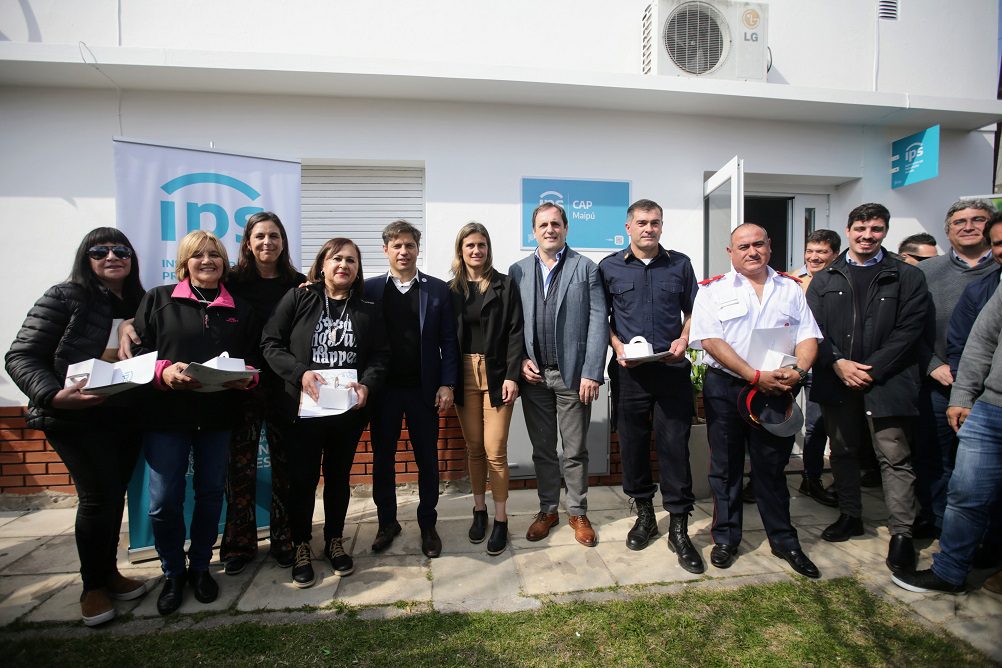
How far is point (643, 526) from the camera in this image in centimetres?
327

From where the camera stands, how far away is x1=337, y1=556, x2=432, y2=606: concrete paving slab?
2.67m

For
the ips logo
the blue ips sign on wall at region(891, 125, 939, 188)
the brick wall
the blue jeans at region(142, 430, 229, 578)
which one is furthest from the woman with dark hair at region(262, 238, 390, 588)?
the blue ips sign on wall at region(891, 125, 939, 188)

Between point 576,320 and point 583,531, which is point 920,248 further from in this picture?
point 583,531

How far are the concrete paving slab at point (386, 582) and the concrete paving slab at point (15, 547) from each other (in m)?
2.23

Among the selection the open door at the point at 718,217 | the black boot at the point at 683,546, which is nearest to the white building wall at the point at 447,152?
the open door at the point at 718,217

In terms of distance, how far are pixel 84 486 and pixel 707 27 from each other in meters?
5.75

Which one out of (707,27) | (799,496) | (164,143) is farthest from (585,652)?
(707,27)

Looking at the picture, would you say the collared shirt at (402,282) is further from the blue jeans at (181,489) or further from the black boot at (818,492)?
the black boot at (818,492)

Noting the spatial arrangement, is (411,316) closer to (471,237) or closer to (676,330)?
(471,237)

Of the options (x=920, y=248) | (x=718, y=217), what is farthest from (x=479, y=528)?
(x=920, y=248)

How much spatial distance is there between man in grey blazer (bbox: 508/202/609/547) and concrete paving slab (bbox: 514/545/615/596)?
5.6 inches

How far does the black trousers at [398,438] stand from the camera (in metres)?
3.02

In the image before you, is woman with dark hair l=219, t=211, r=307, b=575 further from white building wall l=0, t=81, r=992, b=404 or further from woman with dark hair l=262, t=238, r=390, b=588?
white building wall l=0, t=81, r=992, b=404

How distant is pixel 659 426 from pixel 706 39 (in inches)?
145
